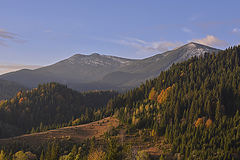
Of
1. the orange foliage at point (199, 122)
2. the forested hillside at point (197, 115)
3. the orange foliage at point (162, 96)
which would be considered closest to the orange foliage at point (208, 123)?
the forested hillside at point (197, 115)

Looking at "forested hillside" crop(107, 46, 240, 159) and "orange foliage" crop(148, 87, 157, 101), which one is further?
"orange foliage" crop(148, 87, 157, 101)

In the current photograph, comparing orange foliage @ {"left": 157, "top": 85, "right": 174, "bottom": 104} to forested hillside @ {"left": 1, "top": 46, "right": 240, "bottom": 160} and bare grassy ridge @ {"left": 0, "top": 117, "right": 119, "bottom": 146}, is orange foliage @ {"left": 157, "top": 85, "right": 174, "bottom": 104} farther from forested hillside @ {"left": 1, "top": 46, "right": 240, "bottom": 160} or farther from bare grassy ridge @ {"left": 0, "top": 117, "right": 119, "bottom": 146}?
bare grassy ridge @ {"left": 0, "top": 117, "right": 119, "bottom": 146}

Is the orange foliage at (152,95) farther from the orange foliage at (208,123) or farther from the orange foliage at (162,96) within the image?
the orange foliage at (208,123)

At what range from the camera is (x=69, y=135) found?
144 metres

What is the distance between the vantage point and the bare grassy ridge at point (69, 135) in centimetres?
13800

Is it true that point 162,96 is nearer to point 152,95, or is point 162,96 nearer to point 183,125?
point 152,95

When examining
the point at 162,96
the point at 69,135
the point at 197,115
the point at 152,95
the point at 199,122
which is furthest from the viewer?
the point at 152,95

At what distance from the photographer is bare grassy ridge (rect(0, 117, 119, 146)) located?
A: 138000 mm

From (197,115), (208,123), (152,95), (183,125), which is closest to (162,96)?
(152,95)

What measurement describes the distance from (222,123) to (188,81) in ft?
235

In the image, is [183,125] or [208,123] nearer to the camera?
[183,125]

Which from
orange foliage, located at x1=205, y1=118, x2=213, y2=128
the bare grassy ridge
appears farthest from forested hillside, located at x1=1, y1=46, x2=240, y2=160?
the bare grassy ridge

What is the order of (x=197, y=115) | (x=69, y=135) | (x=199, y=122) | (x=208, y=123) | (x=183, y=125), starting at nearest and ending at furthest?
(x=183, y=125)
(x=208, y=123)
(x=199, y=122)
(x=197, y=115)
(x=69, y=135)

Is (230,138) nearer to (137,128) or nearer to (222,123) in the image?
(222,123)
